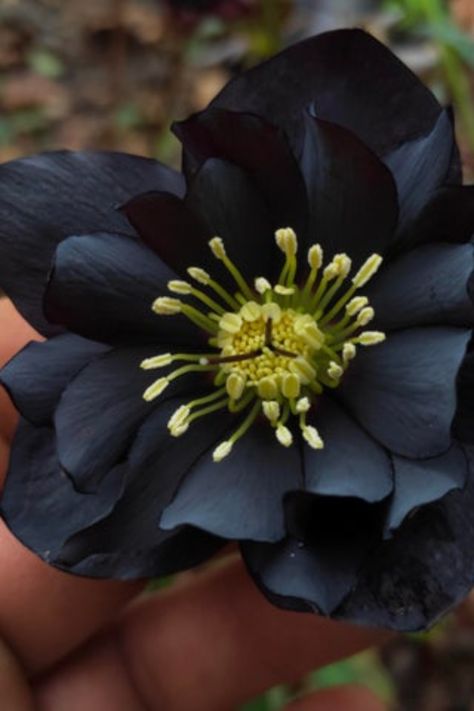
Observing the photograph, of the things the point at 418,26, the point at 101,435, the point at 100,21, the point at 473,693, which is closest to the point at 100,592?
the point at 101,435

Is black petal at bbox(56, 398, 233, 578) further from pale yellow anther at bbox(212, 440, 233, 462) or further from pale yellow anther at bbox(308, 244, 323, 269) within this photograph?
pale yellow anther at bbox(308, 244, 323, 269)

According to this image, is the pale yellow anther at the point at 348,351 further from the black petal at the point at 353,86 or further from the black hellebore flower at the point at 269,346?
the black petal at the point at 353,86

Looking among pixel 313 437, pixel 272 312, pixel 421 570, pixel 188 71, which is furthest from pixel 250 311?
pixel 188 71

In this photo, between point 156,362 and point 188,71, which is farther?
point 188,71

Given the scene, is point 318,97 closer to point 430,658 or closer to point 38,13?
point 430,658

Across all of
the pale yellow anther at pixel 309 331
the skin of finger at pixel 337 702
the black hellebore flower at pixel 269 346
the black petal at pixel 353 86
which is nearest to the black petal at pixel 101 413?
the black hellebore flower at pixel 269 346

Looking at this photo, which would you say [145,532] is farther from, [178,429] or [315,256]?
[315,256]
